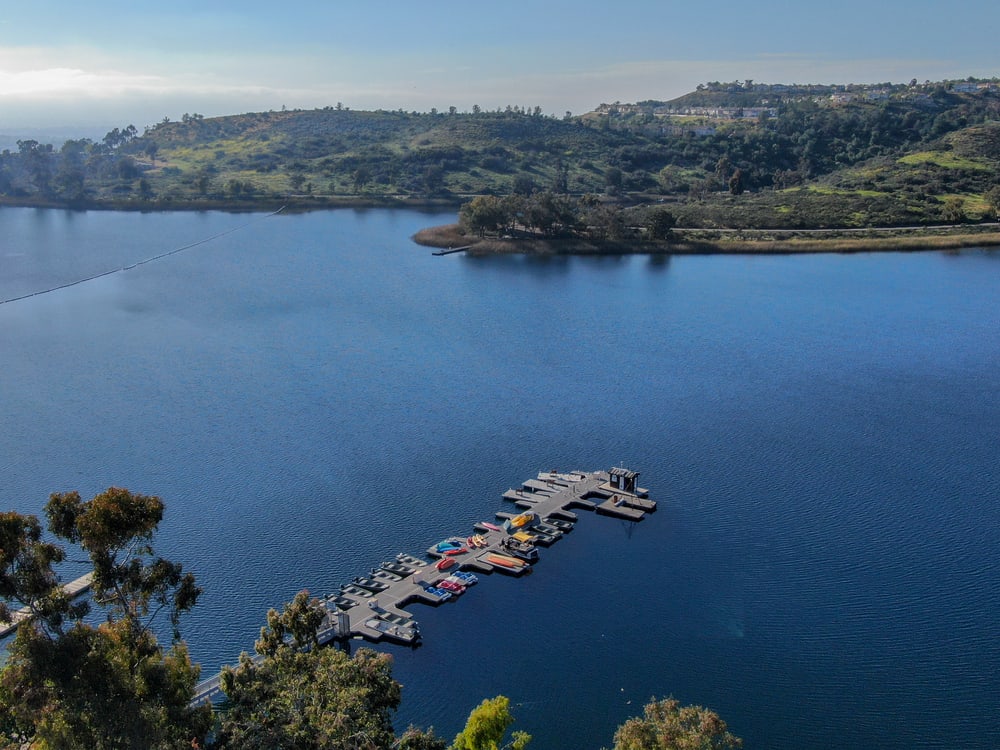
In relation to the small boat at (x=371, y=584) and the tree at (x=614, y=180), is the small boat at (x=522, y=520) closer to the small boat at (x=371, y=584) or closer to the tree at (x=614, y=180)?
the small boat at (x=371, y=584)

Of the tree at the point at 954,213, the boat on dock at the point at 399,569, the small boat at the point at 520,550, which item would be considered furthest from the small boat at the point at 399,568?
the tree at the point at 954,213

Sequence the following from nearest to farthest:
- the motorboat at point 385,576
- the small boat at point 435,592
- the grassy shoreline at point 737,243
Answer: the small boat at point 435,592 < the motorboat at point 385,576 < the grassy shoreline at point 737,243

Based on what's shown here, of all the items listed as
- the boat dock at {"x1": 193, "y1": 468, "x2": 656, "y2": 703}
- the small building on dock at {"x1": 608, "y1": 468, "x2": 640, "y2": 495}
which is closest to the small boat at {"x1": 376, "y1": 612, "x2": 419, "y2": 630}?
the boat dock at {"x1": 193, "y1": 468, "x2": 656, "y2": 703}

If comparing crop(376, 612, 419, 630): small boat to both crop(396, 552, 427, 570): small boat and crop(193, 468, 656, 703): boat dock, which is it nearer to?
crop(193, 468, 656, 703): boat dock

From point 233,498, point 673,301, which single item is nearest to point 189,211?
point 673,301

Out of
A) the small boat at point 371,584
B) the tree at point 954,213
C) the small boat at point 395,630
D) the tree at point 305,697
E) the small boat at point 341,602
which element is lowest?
the small boat at point 395,630

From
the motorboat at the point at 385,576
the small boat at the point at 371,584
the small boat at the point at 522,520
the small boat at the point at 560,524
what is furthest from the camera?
the small boat at the point at 560,524
